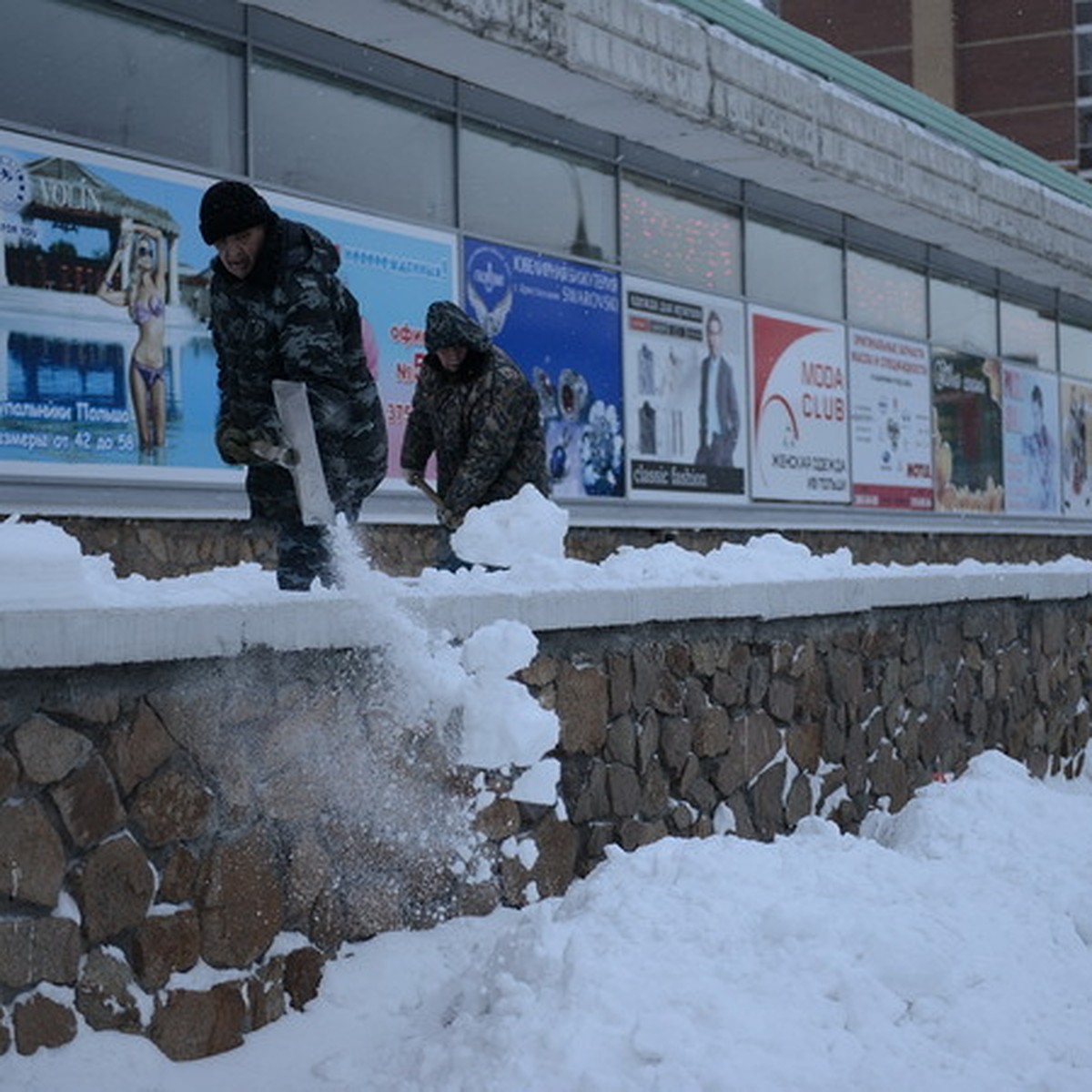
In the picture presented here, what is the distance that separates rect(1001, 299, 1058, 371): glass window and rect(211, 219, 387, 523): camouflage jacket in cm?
1659

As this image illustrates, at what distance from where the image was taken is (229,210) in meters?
5.40

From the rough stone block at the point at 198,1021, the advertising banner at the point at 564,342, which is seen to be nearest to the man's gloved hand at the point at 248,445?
the rough stone block at the point at 198,1021

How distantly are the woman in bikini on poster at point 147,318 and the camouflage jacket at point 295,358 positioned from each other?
4.05 meters

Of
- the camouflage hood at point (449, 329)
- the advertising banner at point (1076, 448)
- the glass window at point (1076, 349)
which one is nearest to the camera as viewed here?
the camouflage hood at point (449, 329)

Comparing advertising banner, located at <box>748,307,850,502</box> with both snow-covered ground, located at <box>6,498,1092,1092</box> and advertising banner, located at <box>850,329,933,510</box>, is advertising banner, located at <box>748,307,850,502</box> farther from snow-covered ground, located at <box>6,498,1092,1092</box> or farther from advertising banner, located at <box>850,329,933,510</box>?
snow-covered ground, located at <box>6,498,1092,1092</box>

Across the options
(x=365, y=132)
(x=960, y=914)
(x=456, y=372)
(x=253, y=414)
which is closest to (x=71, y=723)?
(x=253, y=414)

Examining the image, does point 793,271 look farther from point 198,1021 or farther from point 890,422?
point 198,1021

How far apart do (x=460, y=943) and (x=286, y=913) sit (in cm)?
66

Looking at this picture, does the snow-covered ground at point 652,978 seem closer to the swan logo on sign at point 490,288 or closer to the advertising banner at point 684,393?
the swan logo on sign at point 490,288

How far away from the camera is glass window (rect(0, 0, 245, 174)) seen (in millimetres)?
9219

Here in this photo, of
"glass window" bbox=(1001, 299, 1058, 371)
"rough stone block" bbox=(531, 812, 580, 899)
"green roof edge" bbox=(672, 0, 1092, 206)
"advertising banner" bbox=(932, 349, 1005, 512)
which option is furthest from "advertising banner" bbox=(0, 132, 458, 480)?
"glass window" bbox=(1001, 299, 1058, 371)

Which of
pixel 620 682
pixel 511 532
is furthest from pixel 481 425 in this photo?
pixel 620 682

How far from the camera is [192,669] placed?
4520 mm

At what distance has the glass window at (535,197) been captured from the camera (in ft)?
41.7
